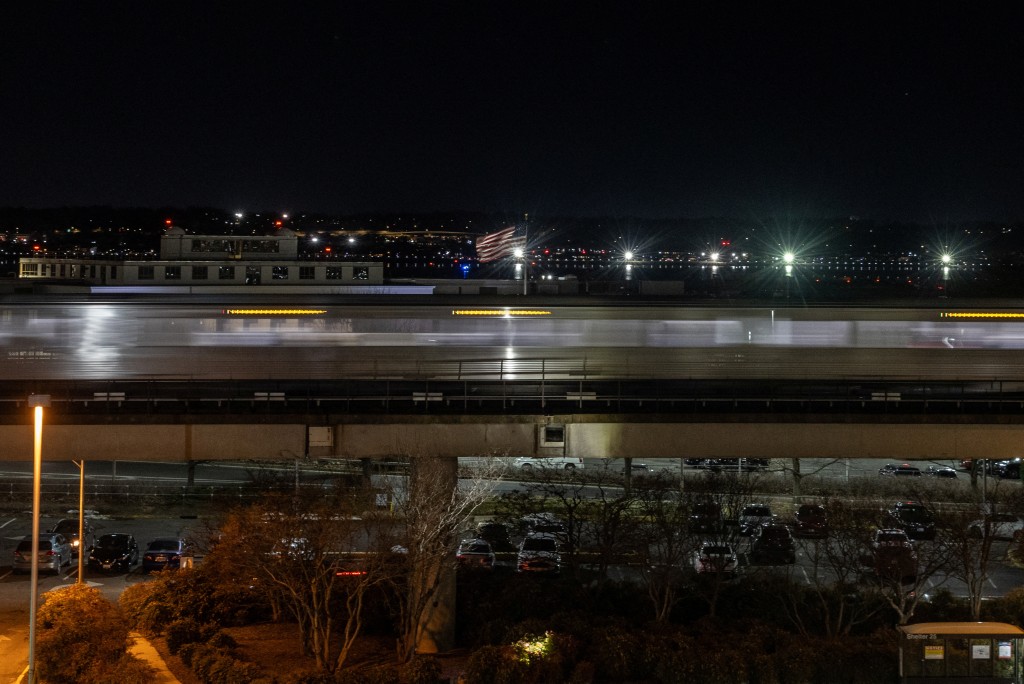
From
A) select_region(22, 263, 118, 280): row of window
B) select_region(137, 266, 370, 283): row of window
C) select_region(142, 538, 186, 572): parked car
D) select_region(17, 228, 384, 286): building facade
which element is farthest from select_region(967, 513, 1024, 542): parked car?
select_region(22, 263, 118, 280): row of window

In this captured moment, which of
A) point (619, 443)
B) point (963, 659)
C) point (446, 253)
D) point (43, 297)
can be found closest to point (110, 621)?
point (619, 443)

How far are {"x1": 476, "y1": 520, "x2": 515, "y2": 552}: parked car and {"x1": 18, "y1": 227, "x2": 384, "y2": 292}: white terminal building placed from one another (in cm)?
1945

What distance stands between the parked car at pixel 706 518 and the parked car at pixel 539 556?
2.98m

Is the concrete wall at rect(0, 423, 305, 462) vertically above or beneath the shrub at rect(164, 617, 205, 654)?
above

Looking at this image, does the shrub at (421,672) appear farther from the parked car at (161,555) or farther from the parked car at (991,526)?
the parked car at (991,526)

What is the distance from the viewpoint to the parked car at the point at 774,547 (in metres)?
21.0

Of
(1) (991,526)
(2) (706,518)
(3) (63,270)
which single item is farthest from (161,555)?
(3) (63,270)

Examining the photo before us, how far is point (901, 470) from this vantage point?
30.3 metres

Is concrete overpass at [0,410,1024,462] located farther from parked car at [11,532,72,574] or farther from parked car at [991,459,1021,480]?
parked car at [991,459,1021,480]

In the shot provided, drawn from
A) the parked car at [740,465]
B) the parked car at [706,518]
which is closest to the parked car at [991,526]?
the parked car at [706,518]

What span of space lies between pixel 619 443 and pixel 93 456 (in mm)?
8201

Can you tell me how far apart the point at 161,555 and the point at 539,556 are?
847 cm

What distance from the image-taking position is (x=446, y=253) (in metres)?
72.0

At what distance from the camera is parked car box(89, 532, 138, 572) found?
2145 cm
